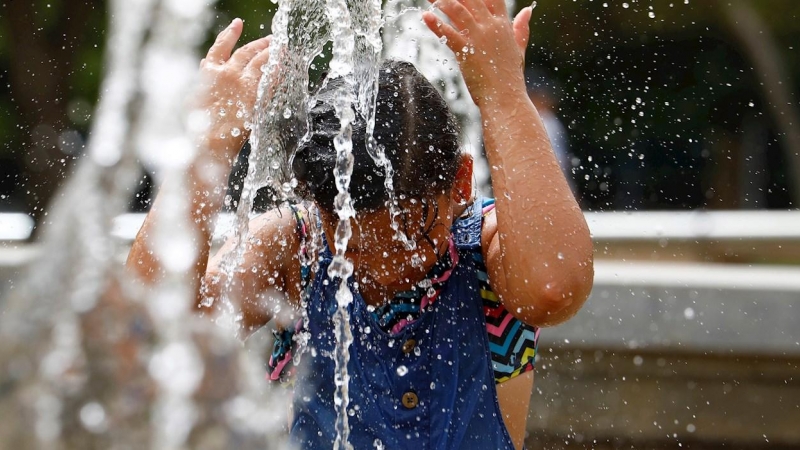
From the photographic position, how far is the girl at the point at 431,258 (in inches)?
76.4

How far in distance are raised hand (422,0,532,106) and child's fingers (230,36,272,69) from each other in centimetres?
41

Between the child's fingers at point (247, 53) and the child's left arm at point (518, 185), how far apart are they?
0.42 m

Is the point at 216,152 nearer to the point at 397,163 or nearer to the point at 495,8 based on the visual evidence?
the point at 397,163

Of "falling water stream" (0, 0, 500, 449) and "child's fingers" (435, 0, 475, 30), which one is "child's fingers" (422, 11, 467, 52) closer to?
"child's fingers" (435, 0, 475, 30)

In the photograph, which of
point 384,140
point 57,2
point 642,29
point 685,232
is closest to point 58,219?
point 384,140

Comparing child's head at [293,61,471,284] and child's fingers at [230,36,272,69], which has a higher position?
child's fingers at [230,36,272,69]

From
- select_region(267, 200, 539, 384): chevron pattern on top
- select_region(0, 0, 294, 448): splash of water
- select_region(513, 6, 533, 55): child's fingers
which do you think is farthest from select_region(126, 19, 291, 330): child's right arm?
select_region(0, 0, 294, 448): splash of water

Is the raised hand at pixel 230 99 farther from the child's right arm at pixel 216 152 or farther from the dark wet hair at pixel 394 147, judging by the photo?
the dark wet hair at pixel 394 147

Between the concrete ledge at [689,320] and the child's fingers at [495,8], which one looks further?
the concrete ledge at [689,320]

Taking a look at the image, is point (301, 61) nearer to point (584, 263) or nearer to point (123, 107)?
point (123, 107)

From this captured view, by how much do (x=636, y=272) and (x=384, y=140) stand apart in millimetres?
2176

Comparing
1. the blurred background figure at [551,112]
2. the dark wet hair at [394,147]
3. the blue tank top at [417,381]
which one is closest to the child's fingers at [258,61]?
the dark wet hair at [394,147]

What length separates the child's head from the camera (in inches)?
78.6

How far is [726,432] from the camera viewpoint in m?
3.63
